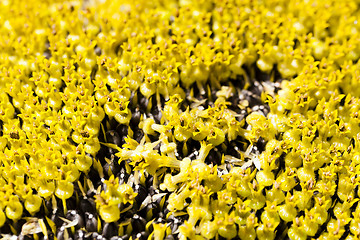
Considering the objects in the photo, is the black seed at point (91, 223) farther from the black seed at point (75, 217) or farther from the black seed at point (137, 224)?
the black seed at point (137, 224)

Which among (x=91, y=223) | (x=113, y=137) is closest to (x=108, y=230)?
(x=91, y=223)

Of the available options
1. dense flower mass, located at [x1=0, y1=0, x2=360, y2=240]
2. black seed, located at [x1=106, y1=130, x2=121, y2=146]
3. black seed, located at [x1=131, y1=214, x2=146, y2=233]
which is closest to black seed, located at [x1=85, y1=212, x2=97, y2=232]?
dense flower mass, located at [x1=0, y1=0, x2=360, y2=240]

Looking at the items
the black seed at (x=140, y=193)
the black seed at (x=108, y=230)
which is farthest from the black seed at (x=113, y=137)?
the black seed at (x=108, y=230)

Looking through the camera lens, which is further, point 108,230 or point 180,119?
point 180,119

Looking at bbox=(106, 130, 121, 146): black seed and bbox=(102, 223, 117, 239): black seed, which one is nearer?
bbox=(102, 223, 117, 239): black seed

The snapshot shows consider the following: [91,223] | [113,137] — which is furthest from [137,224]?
[113,137]

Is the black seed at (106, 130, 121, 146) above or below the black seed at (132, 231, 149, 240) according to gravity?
above

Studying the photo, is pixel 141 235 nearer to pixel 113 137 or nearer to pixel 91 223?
pixel 91 223

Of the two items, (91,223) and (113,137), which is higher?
(113,137)

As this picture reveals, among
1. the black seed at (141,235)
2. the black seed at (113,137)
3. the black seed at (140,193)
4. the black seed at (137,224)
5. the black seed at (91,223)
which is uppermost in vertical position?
the black seed at (113,137)

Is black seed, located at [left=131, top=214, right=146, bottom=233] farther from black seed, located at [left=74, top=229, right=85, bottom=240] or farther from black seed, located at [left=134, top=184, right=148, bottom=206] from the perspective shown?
black seed, located at [left=74, top=229, right=85, bottom=240]
